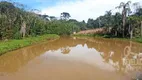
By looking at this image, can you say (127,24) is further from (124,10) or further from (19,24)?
(19,24)

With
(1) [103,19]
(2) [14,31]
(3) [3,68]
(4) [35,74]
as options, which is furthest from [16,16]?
(1) [103,19]

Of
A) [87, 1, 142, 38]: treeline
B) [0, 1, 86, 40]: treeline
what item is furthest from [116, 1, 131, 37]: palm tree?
[0, 1, 86, 40]: treeline

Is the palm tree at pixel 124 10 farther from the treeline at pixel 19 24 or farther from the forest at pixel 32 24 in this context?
the treeline at pixel 19 24

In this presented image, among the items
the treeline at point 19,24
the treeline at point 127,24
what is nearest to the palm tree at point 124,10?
the treeline at point 127,24

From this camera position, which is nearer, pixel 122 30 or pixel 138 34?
pixel 138 34

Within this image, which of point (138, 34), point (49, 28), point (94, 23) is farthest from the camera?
point (94, 23)

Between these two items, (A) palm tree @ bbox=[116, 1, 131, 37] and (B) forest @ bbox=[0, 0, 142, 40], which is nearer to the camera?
(B) forest @ bbox=[0, 0, 142, 40]

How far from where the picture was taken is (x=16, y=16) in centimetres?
3416

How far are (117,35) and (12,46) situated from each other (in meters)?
23.2

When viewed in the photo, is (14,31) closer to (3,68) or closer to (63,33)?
(3,68)

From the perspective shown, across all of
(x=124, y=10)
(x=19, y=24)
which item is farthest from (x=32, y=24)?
(x=124, y=10)

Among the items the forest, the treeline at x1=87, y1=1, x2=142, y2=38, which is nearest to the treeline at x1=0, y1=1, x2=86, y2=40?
the forest

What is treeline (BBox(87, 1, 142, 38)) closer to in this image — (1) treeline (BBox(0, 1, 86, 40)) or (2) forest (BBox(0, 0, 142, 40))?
(2) forest (BBox(0, 0, 142, 40))

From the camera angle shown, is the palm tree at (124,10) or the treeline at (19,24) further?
the palm tree at (124,10)
